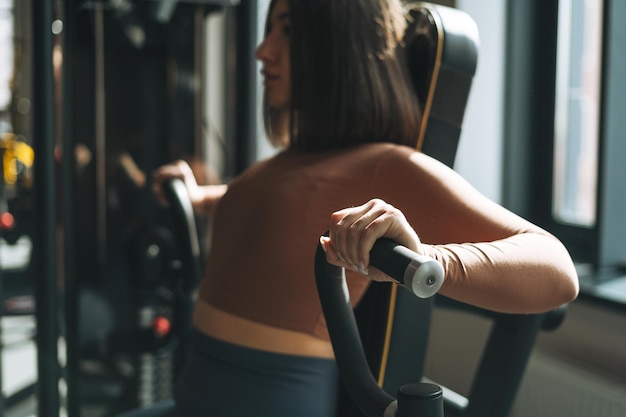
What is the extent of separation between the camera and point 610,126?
141cm

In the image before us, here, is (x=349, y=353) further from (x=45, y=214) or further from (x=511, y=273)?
(x=45, y=214)

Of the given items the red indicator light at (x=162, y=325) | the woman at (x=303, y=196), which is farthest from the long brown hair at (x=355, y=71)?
the red indicator light at (x=162, y=325)

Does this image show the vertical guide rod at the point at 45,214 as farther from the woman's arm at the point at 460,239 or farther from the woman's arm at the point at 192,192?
the woman's arm at the point at 460,239

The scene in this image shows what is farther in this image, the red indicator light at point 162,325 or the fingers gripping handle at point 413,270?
the red indicator light at point 162,325

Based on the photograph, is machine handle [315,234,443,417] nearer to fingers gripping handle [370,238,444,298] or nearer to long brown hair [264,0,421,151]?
fingers gripping handle [370,238,444,298]

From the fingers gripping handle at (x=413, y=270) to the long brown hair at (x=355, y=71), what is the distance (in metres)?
0.37

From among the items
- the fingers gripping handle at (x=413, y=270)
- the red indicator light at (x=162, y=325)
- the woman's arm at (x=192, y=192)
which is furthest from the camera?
the red indicator light at (x=162, y=325)

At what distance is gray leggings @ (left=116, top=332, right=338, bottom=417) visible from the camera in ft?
2.83

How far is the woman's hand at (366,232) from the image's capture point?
54 centimetres

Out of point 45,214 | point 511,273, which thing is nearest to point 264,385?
point 511,273

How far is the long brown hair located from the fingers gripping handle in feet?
1.21

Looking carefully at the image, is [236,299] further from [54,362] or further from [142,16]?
[142,16]

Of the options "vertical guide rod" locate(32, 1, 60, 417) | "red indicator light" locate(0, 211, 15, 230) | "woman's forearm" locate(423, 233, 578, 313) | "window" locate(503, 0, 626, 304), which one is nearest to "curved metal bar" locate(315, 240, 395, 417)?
"woman's forearm" locate(423, 233, 578, 313)

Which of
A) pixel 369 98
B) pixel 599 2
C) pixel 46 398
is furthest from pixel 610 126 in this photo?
pixel 46 398
